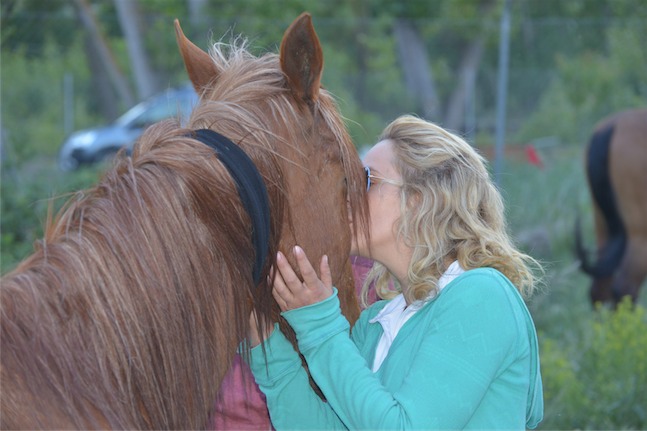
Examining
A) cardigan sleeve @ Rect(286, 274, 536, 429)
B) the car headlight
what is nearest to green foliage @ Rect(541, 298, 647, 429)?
cardigan sleeve @ Rect(286, 274, 536, 429)

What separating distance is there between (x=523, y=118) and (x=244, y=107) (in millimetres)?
10125

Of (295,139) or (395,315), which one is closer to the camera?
(295,139)

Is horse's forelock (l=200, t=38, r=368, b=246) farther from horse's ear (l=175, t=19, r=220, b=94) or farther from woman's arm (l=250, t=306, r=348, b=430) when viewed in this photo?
woman's arm (l=250, t=306, r=348, b=430)

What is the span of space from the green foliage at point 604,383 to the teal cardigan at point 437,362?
2248mm

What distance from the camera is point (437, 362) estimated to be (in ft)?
5.21

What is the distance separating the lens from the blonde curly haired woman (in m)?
1.58

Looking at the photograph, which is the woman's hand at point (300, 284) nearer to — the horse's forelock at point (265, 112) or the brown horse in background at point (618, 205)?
the horse's forelock at point (265, 112)

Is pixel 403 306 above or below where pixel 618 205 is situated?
above

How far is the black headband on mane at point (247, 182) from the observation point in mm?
1495

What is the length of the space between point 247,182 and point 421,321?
0.54 metres

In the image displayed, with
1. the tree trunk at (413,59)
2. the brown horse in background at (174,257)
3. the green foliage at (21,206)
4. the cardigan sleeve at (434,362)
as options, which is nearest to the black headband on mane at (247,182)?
the brown horse in background at (174,257)

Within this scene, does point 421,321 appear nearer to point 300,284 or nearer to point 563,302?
point 300,284

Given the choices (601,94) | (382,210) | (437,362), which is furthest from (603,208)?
(601,94)

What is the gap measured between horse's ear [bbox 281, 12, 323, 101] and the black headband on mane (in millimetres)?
212
